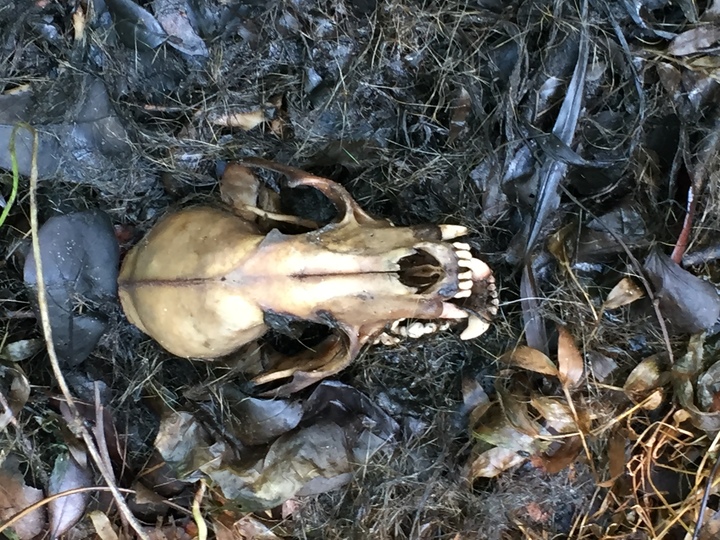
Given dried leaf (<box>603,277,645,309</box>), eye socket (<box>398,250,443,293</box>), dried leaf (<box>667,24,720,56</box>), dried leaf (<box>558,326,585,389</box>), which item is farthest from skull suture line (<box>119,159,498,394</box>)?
dried leaf (<box>667,24,720,56</box>)

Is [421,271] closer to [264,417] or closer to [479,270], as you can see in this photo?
[479,270]

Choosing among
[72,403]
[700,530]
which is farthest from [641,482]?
[72,403]

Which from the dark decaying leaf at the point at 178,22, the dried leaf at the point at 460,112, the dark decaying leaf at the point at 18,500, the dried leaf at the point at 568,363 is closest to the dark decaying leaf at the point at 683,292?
the dried leaf at the point at 568,363

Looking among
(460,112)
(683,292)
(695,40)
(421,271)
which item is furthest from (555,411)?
(695,40)

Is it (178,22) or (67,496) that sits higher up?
(178,22)

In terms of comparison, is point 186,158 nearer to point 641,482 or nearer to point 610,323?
point 610,323

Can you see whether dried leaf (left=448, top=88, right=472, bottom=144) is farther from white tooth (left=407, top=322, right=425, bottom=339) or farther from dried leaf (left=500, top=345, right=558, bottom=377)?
dried leaf (left=500, top=345, right=558, bottom=377)

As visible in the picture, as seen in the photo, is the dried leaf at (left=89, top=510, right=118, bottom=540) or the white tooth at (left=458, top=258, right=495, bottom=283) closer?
the white tooth at (left=458, top=258, right=495, bottom=283)
